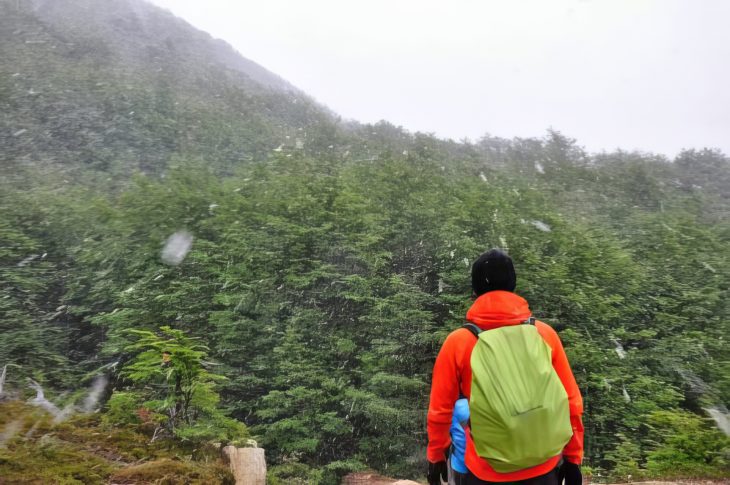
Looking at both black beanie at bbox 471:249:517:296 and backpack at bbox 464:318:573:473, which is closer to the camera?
backpack at bbox 464:318:573:473

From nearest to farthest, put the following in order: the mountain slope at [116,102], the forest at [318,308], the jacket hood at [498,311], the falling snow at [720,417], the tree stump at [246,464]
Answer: the jacket hood at [498,311]
the tree stump at [246,464]
the forest at [318,308]
the falling snow at [720,417]
the mountain slope at [116,102]

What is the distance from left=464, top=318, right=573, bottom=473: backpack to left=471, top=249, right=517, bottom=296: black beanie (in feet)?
1.06

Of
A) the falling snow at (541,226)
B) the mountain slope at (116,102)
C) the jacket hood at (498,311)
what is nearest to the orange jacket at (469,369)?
the jacket hood at (498,311)

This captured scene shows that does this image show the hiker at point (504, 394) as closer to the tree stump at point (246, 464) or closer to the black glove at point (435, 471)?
the black glove at point (435, 471)

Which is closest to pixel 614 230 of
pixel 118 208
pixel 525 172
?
pixel 525 172

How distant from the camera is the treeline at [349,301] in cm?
766

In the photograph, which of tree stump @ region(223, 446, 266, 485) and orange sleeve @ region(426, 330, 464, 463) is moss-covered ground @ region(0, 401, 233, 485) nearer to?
tree stump @ region(223, 446, 266, 485)

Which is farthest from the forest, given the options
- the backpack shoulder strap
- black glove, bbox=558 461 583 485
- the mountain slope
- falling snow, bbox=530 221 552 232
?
black glove, bbox=558 461 583 485

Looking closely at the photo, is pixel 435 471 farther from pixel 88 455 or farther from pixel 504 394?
pixel 88 455

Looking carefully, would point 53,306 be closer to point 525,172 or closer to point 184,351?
point 184,351

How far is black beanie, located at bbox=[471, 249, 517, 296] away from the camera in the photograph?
91.1 inches

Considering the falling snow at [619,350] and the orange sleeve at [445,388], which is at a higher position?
the orange sleeve at [445,388]

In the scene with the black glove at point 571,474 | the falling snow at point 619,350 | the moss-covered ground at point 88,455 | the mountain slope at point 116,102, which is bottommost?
the moss-covered ground at point 88,455

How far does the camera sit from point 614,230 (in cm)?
1423
